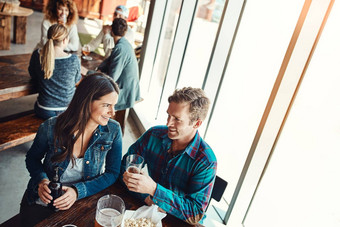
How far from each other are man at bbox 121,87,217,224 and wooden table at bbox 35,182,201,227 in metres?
0.04

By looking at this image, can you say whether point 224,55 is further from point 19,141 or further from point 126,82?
point 19,141

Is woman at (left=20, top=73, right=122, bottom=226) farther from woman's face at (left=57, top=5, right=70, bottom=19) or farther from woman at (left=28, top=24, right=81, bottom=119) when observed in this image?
woman's face at (left=57, top=5, right=70, bottom=19)

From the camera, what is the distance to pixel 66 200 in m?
1.36

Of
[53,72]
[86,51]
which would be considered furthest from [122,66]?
[53,72]

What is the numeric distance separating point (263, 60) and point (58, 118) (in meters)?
1.78

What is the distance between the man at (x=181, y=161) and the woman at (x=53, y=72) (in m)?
1.22

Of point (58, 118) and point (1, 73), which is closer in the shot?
point (58, 118)

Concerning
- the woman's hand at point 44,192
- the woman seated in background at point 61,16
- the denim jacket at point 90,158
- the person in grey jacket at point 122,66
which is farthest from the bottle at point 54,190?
the woman seated in background at point 61,16

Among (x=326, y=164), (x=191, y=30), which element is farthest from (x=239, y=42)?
(x=326, y=164)

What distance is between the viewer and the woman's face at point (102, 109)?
1592mm

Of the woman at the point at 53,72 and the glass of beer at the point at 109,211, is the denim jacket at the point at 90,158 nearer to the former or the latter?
the glass of beer at the point at 109,211

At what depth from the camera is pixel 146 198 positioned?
4.79 feet

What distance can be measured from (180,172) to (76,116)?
2.28 ft

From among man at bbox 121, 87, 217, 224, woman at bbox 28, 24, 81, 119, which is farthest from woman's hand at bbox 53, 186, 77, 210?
woman at bbox 28, 24, 81, 119
